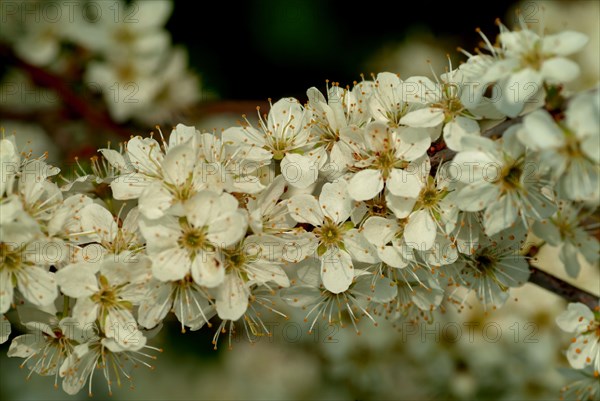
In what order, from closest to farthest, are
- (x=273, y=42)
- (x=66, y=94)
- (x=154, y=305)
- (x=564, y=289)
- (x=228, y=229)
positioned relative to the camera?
(x=228, y=229), (x=154, y=305), (x=564, y=289), (x=66, y=94), (x=273, y=42)

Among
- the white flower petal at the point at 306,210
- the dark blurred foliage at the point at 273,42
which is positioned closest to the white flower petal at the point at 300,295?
the white flower petal at the point at 306,210

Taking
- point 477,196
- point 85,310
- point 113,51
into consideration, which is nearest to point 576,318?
point 477,196

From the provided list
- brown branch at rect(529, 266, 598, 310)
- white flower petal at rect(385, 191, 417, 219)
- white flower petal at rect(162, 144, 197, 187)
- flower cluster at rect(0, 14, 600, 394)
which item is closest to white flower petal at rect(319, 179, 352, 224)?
flower cluster at rect(0, 14, 600, 394)

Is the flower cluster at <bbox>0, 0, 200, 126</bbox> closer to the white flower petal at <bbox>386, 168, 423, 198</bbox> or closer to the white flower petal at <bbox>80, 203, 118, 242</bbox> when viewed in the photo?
the white flower petal at <bbox>80, 203, 118, 242</bbox>

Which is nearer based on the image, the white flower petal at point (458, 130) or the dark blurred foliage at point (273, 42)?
the white flower petal at point (458, 130)

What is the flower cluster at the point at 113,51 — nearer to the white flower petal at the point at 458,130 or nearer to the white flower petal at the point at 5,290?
the white flower petal at the point at 5,290

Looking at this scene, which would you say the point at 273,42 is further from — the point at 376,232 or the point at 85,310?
the point at 85,310
